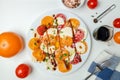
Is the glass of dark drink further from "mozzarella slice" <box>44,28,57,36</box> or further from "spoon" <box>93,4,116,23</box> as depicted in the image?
"mozzarella slice" <box>44,28,57,36</box>

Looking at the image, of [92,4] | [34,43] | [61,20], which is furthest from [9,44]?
[92,4]

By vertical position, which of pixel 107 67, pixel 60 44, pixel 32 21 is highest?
pixel 32 21

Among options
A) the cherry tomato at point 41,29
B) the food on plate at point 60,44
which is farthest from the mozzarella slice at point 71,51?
the cherry tomato at point 41,29

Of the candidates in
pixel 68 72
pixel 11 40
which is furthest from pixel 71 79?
pixel 11 40

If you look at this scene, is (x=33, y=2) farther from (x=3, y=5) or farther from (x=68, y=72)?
(x=68, y=72)

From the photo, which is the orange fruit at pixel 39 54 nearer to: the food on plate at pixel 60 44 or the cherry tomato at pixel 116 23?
the food on plate at pixel 60 44

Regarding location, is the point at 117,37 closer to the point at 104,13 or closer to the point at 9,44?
the point at 104,13
